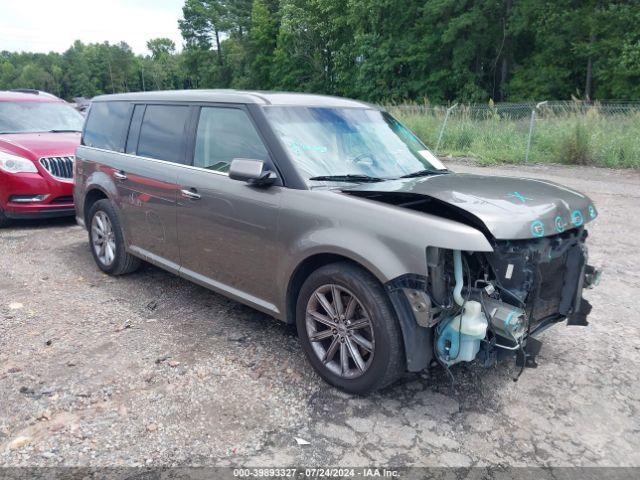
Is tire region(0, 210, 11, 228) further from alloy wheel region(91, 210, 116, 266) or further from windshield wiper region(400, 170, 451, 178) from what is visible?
windshield wiper region(400, 170, 451, 178)

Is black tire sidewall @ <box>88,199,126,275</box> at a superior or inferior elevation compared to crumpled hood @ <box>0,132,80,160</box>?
inferior

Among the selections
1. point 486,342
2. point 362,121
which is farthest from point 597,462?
point 362,121

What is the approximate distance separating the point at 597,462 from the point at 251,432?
73.0 inches

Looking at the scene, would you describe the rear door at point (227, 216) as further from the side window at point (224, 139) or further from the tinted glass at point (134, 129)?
the tinted glass at point (134, 129)

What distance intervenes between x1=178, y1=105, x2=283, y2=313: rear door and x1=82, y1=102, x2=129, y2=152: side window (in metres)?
1.40

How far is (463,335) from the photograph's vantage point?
2949mm

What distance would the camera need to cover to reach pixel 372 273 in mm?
3104

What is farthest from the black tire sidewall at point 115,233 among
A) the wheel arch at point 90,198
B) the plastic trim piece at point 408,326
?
the plastic trim piece at point 408,326

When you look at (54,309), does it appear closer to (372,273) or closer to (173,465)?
(173,465)

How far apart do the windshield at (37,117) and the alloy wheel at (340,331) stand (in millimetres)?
7089

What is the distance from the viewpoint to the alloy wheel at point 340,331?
3.20 m

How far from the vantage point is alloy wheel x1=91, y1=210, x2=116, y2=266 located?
5512 mm

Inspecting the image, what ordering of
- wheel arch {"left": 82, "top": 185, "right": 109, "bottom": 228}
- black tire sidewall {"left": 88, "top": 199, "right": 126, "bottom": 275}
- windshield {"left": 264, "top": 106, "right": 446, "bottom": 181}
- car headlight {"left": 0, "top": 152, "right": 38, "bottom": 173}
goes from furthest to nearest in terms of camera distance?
1. car headlight {"left": 0, "top": 152, "right": 38, "bottom": 173}
2. wheel arch {"left": 82, "top": 185, "right": 109, "bottom": 228}
3. black tire sidewall {"left": 88, "top": 199, "right": 126, "bottom": 275}
4. windshield {"left": 264, "top": 106, "right": 446, "bottom": 181}

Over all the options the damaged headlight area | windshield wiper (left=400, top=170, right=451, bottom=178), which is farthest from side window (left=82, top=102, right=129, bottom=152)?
the damaged headlight area
